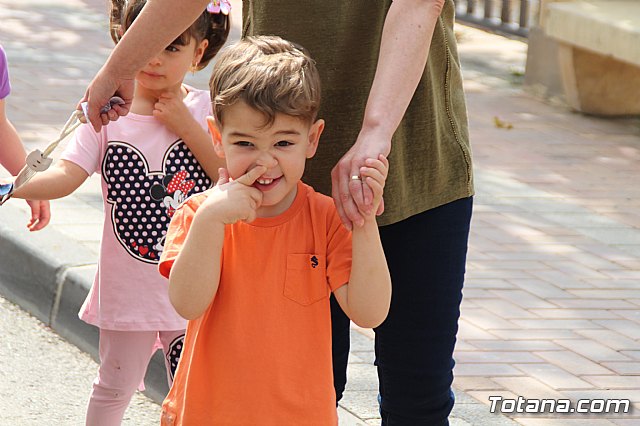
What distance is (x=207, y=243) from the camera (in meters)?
2.44

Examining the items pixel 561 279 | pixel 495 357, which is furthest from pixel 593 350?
pixel 561 279

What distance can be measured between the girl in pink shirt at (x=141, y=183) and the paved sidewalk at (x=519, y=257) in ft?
2.36

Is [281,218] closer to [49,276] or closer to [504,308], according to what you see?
[504,308]

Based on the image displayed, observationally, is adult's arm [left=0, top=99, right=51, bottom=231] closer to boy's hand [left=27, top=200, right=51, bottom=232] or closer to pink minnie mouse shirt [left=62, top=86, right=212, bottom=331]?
boy's hand [left=27, top=200, right=51, bottom=232]

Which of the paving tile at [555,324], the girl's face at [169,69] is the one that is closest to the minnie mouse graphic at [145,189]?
the girl's face at [169,69]

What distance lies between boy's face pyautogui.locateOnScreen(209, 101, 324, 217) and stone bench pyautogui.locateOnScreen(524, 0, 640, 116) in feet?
20.0

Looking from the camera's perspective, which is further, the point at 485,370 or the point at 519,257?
the point at 519,257

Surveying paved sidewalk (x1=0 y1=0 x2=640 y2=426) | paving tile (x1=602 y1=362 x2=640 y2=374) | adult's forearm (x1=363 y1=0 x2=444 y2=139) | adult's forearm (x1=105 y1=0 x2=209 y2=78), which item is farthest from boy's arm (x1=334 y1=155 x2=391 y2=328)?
paving tile (x1=602 y1=362 x2=640 y2=374)

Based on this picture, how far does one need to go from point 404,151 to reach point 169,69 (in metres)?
0.83

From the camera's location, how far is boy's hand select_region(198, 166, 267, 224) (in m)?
2.40

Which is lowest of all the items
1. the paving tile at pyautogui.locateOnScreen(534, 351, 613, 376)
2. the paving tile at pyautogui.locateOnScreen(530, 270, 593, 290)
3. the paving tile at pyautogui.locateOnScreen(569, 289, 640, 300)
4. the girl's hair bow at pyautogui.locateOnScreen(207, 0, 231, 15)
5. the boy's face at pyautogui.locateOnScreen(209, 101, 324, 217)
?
the paving tile at pyautogui.locateOnScreen(530, 270, 593, 290)

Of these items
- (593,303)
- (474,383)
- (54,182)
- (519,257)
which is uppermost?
(54,182)

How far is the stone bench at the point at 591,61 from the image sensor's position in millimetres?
8344

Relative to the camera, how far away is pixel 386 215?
8.95 ft
